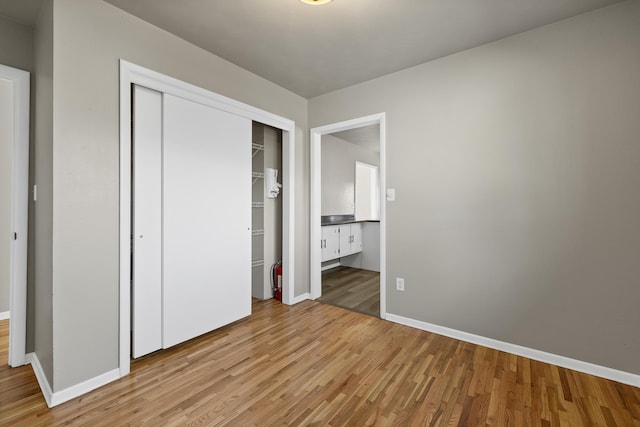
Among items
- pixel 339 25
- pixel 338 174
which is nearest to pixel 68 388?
pixel 339 25

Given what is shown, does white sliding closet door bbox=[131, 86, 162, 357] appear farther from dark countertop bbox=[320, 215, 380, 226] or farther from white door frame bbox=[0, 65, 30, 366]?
dark countertop bbox=[320, 215, 380, 226]

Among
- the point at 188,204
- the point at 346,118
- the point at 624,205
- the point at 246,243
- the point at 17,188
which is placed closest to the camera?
the point at 624,205

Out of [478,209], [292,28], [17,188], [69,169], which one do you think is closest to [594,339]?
[478,209]

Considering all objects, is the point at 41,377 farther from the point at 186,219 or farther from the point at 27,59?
the point at 27,59

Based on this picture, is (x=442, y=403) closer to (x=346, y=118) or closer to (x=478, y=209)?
(x=478, y=209)

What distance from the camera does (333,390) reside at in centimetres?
189

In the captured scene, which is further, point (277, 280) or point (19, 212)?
point (277, 280)

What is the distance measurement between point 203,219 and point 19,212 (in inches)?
50.6

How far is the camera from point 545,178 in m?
2.23

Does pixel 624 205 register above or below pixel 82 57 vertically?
below

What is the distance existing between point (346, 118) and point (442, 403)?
284cm

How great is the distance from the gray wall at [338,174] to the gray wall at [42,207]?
3.51m

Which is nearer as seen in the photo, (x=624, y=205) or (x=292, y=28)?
(x=624, y=205)

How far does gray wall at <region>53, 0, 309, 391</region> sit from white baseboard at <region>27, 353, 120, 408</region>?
0.03m
